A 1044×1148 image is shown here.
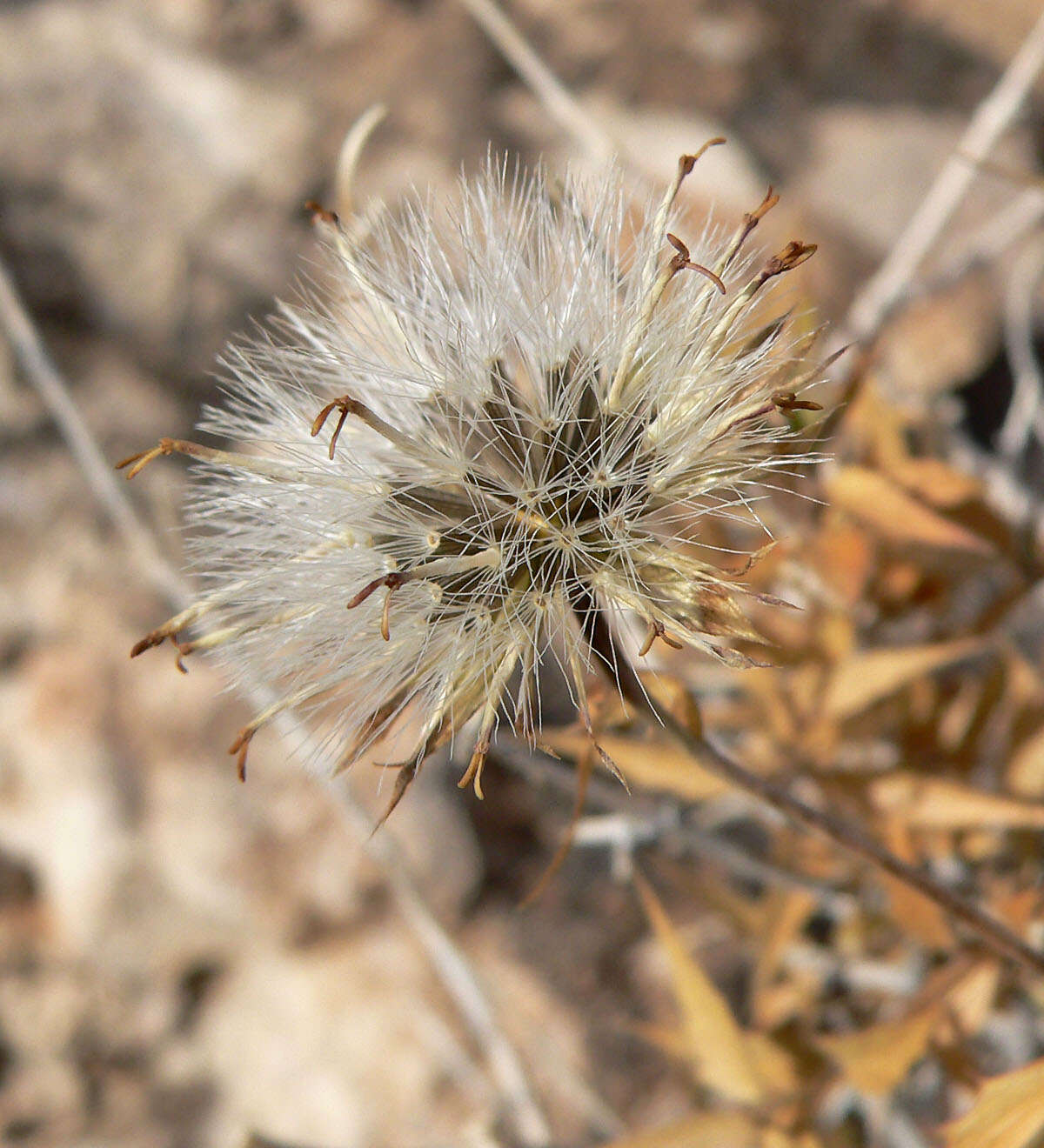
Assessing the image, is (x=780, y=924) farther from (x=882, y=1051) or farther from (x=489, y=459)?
(x=489, y=459)

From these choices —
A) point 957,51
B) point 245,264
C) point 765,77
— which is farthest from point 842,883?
point 957,51

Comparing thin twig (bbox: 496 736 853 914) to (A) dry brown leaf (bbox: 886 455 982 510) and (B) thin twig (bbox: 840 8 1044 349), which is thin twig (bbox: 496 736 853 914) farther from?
(B) thin twig (bbox: 840 8 1044 349)

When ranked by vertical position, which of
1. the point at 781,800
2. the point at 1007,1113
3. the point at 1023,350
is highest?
the point at 1023,350

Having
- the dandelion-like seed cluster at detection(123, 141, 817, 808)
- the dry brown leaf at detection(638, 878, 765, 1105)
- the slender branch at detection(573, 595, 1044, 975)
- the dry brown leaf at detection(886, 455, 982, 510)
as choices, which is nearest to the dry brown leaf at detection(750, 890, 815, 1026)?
the dry brown leaf at detection(638, 878, 765, 1105)

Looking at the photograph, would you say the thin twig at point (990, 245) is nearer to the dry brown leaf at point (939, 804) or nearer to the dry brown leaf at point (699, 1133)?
the dry brown leaf at point (939, 804)

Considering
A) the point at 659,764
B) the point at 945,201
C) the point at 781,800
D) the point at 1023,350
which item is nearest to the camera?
the point at 781,800

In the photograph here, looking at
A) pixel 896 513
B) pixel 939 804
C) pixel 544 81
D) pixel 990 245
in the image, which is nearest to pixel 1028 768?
pixel 939 804
